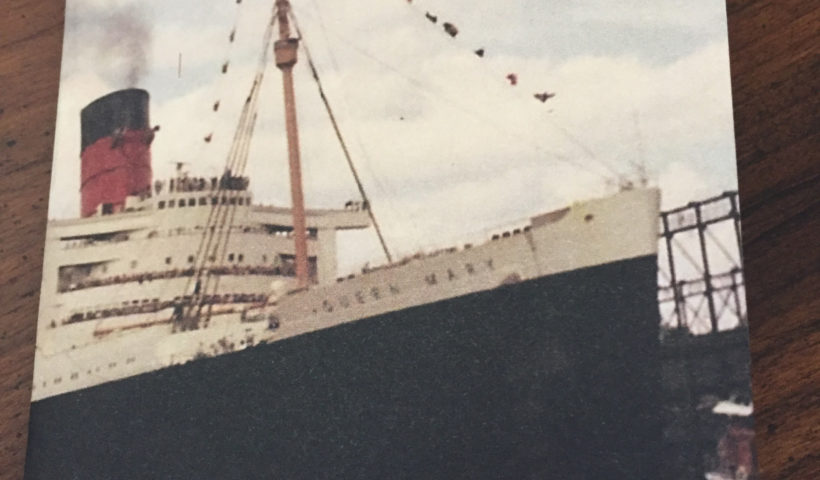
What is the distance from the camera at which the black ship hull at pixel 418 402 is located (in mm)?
970

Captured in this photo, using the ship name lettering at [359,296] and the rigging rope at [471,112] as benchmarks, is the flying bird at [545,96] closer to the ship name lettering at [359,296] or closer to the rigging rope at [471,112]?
the rigging rope at [471,112]

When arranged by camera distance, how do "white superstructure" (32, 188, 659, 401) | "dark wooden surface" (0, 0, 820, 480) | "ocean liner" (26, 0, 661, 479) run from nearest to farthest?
"dark wooden surface" (0, 0, 820, 480) → "ocean liner" (26, 0, 661, 479) → "white superstructure" (32, 188, 659, 401)

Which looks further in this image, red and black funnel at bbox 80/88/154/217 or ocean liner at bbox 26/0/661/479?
red and black funnel at bbox 80/88/154/217

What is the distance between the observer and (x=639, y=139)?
39.9 inches

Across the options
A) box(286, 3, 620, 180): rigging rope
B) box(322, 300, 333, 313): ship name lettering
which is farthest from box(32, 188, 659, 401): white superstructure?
box(286, 3, 620, 180): rigging rope

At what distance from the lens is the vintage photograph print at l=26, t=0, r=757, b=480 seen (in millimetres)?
970

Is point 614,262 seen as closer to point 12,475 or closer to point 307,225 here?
point 307,225

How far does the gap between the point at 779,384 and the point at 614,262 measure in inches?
8.5

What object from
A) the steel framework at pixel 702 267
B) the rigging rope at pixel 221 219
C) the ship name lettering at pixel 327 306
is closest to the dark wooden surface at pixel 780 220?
the steel framework at pixel 702 267

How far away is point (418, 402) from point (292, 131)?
40 centimetres

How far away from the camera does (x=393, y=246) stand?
1.12 metres

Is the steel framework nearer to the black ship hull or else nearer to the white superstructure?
the black ship hull

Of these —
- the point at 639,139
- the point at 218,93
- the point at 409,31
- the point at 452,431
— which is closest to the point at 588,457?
the point at 452,431

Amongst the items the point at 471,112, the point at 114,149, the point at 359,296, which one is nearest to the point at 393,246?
the point at 359,296
